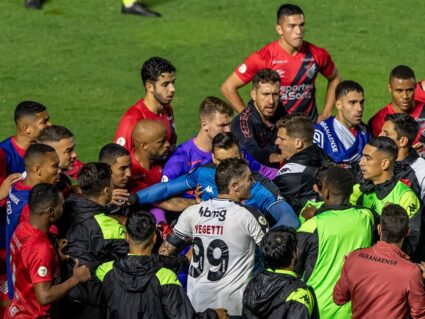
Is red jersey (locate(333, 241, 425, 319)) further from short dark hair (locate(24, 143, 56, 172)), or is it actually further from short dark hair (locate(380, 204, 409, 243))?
short dark hair (locate(24, 143, 56, 172))

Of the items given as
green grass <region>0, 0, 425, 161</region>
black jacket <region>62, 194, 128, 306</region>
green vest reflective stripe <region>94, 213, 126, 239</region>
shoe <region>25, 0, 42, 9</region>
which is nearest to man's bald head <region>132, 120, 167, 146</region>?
black jacket <region>62, 194, 128, 306</region>

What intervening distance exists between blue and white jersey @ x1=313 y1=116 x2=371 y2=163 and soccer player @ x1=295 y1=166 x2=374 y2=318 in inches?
102

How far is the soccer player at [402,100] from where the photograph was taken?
12.2 meters

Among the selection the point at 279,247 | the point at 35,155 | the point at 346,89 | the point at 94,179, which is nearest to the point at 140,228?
the point at 94,179

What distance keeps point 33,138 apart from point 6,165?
1.33 ft

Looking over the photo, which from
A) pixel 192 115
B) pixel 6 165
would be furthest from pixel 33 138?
pixel 192 115

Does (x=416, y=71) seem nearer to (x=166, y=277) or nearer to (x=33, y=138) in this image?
(x=33, y=138)

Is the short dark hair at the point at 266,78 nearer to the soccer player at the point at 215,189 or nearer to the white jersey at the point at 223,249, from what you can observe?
the soccer player at the point at 215,189

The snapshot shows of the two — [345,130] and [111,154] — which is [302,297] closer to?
[111,154]

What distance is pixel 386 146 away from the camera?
32.2ft

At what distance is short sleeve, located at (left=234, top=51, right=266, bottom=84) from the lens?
42.7ft

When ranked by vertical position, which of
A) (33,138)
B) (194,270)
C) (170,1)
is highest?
(170,1)

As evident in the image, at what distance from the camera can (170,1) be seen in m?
21.8

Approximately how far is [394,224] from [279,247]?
1.07 metres
